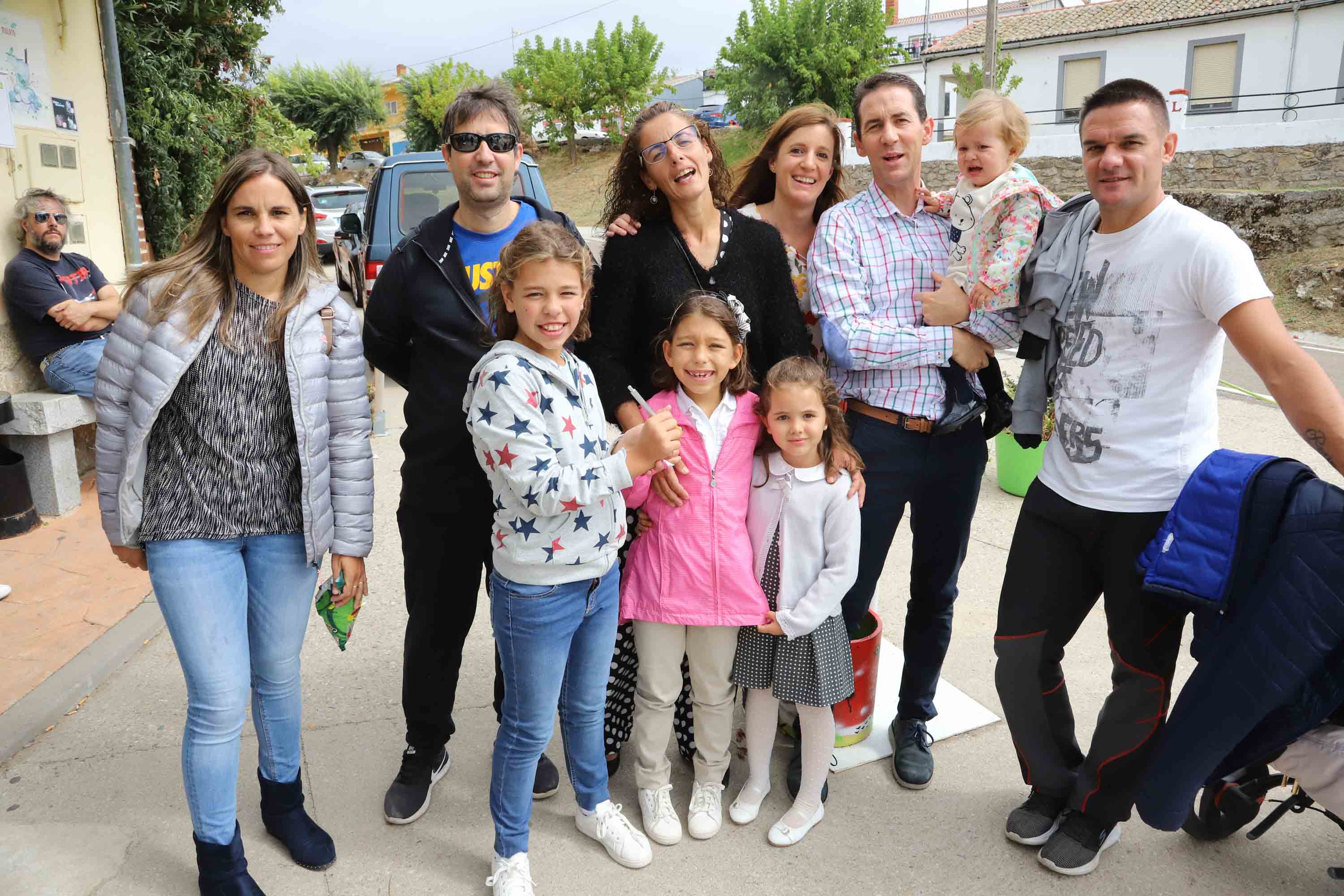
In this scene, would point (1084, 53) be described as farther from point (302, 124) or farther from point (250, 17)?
point (302, 124)

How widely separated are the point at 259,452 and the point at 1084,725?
2765mm

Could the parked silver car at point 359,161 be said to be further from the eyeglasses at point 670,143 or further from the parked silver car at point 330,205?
the eyeglasses at point 670,143

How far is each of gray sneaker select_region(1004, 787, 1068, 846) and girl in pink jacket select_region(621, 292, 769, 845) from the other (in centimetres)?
85

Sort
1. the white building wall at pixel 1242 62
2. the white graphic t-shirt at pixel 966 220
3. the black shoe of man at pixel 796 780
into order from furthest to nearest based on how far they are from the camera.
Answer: the white building wall at pixel 1242 62
the black shoe of man at pixel 796 780
the white graphic t-shirt at pixel 966 220

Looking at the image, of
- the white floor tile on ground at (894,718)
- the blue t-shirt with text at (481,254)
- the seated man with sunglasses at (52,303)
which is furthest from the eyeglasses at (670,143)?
the seated man with sunglasses at (52,303)

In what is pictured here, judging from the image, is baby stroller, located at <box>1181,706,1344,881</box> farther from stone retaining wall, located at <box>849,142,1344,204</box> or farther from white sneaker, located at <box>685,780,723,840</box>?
stone retaining wall, located at <box>849,142,1344,204</box>

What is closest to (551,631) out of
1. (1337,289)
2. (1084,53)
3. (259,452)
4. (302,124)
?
(259,452)

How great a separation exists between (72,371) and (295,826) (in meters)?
3.82

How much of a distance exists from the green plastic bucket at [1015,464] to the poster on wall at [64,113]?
5.99 metres

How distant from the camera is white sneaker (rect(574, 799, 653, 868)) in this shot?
2557 mm

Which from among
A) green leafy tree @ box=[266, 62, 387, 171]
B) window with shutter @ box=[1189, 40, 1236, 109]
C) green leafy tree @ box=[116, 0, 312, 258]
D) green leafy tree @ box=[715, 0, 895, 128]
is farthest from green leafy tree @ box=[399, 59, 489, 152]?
green leafy tree @ box=[116, 0, 312, 258]

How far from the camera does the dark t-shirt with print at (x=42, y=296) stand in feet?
16.7

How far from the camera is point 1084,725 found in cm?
319

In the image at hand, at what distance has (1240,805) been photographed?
A: 8.32 ft
